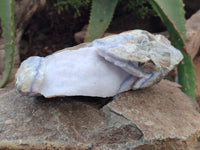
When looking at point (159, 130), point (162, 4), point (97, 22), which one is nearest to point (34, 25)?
point (97, 22)

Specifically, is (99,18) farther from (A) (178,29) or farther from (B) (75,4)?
(B) (75,4)

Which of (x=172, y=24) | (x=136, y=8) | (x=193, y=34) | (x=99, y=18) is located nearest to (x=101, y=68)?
(x=172, y=24)

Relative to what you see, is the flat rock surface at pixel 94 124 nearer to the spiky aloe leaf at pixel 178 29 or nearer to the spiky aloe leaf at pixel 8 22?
the spiky aloe leaf at pixel 8 22

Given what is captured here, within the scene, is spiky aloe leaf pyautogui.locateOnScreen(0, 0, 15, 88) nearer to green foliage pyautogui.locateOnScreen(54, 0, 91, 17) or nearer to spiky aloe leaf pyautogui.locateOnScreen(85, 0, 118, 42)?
spiky aloe leaf pyautogui.locateOnScreen(85, 0, 118, 42)

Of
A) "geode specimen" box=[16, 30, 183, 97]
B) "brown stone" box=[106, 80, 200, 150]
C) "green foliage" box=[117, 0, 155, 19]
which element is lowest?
"brown stone" box=[106, 80, 200, 150]

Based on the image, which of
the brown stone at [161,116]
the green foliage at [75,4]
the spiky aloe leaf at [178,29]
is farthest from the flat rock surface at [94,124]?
the green foliage at [75,4]

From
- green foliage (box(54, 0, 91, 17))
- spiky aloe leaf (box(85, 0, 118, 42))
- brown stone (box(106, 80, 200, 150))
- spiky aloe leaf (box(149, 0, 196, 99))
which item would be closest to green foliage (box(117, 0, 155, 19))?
green foliage (box(54, 0, 91, 17))

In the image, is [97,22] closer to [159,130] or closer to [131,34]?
[131,34]
